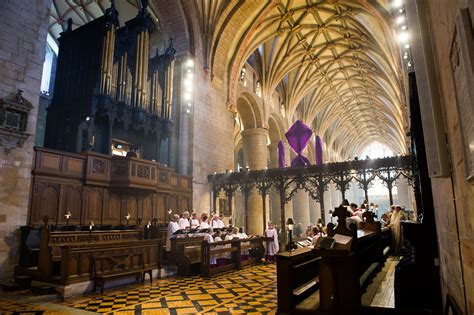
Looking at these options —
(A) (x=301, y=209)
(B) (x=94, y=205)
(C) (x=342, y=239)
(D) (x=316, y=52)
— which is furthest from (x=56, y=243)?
(A) (x=301, y=209)

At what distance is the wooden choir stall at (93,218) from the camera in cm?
626

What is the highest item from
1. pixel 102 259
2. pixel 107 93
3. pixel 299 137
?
pixel 107 93

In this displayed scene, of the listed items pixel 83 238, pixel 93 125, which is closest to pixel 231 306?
pixel 83 238

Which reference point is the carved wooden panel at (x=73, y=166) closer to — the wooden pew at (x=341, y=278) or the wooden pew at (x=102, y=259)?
the wooden pew at (x=102, y=259)

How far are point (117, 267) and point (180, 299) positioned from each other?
1.84 meters

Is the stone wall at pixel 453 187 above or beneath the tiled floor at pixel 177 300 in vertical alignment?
above

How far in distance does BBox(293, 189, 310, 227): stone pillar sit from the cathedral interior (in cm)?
370

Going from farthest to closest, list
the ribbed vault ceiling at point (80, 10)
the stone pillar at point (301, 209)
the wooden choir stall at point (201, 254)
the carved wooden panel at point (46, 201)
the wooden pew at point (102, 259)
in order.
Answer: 1. the stone pillar at point (301, 209)
2. the ribbed vault ceiling at point (80, 10)
3. the wooden choir stall at point (201, 254)
4. the carved wooden panel at point (46, 201)
5. the wooden pew at point (102, 259)

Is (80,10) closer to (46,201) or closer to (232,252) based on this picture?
(46,201)

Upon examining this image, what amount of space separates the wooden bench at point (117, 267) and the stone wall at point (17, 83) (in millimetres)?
2288

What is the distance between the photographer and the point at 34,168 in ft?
25.8

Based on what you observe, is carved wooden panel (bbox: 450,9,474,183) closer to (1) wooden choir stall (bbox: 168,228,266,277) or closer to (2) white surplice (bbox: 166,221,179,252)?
(1) wooden choir stall (bbox: 168,228,266,277)

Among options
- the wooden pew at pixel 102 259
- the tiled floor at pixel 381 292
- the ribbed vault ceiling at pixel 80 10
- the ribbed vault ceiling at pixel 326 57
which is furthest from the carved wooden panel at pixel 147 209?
the ribbed vault ceiling at pixel 80 10

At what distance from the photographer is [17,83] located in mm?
7703
